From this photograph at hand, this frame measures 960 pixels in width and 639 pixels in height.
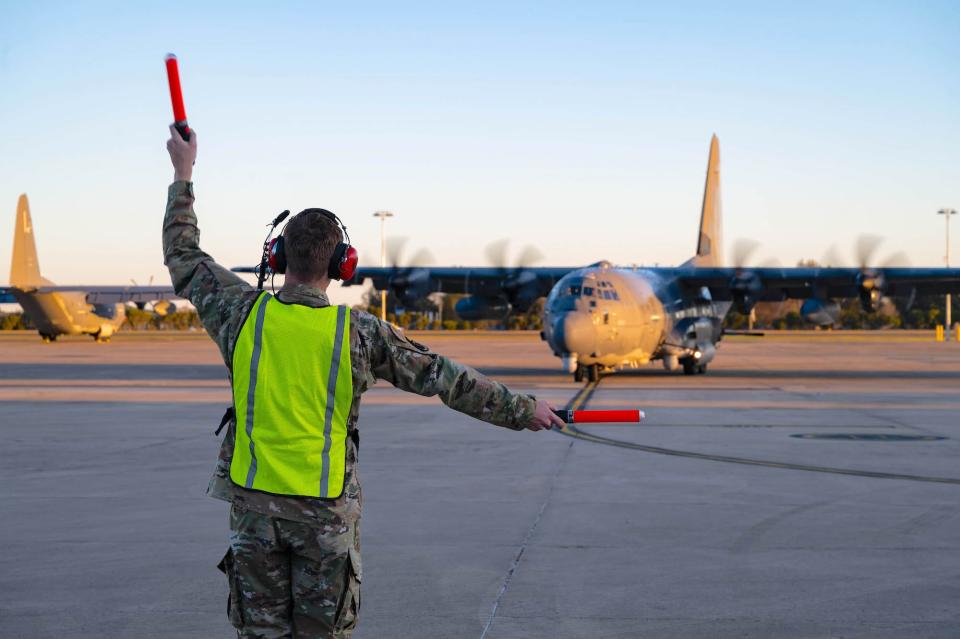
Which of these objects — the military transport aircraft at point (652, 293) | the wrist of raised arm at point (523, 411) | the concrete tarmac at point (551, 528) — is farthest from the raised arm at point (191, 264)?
the military transport aircraft at point (652, 293)

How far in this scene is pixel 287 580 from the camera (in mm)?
3762

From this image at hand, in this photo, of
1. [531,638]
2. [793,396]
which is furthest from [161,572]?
[793,396]

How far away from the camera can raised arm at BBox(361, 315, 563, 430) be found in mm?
3967

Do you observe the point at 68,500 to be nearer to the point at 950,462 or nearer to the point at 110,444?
the point at 110,444

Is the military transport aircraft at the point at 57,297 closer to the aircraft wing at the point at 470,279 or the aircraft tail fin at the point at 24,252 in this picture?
the aircraft tail fin at the point at 24,252

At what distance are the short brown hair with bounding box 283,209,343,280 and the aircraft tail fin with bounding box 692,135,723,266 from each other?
3494 centimetres

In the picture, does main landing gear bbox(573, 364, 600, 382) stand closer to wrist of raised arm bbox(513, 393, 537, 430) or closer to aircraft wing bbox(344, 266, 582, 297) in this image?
aircraft wing bbox(344, 266, 582, 297)

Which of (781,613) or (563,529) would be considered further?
(563,529)

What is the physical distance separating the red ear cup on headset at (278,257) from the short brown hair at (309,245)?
117mm

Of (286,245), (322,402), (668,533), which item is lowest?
(668,533)

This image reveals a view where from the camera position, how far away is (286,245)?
3.99 metres

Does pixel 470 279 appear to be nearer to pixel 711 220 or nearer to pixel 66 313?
pixel 711 220

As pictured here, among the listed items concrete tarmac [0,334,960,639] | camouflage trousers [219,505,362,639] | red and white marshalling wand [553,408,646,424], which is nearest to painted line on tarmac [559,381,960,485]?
concrete tarmac [0,334,960,639]

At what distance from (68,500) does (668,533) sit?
5321mm
